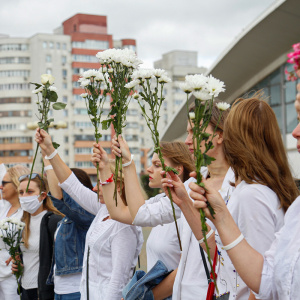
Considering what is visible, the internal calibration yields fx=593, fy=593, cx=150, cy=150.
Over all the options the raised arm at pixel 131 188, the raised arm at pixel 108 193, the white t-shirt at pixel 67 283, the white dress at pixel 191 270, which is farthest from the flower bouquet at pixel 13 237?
the white dress at pixel 191 270

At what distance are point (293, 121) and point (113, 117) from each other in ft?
86.9

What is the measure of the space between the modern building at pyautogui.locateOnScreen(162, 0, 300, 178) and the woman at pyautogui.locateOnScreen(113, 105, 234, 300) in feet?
75.4

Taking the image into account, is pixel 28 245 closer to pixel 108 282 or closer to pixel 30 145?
pixel 108 282

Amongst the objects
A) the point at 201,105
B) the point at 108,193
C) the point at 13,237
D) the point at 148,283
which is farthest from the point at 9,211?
the point at 201,105

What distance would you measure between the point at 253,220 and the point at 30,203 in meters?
3.64

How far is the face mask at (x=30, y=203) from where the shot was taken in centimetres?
578

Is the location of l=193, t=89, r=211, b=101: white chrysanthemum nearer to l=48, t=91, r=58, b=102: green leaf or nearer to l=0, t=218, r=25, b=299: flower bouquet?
l=48, t=91, r=58, b=102: green leaf

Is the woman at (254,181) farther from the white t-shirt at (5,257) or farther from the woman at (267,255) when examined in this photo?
the white t-shirt at (5,257)

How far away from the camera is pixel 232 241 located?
7.44ft

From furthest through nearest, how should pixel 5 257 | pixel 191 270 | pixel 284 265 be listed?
pixel 5 257 → pixel 191 270 → pixel 284 265

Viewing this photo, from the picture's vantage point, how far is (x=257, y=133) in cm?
272

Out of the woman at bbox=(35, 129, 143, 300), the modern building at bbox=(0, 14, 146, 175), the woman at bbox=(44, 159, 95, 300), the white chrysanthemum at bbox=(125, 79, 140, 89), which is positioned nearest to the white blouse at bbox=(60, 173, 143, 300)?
the woman at bbox=(35, 129, 143, 300)

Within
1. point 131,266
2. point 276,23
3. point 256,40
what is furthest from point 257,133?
point 256,40

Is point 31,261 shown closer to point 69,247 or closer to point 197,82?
point 69,247
